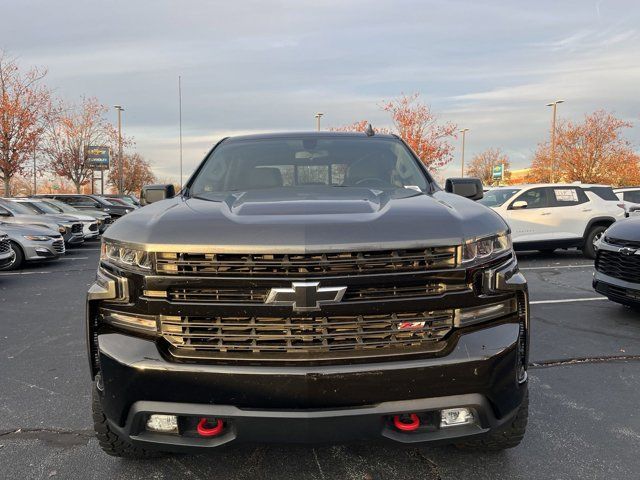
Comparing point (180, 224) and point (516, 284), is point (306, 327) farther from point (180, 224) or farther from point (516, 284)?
point (516, 284)

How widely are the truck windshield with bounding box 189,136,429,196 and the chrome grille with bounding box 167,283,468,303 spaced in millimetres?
1203

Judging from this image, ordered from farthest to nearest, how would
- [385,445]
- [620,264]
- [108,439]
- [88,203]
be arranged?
[88,203] → [620,264] → [108,439] → [385,445]

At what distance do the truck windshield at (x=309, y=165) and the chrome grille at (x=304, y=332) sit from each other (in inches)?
50.3

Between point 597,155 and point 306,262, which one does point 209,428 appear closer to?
point 306,262

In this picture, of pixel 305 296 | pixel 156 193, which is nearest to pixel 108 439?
pixel 305 296

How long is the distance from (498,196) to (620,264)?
25.3 ft

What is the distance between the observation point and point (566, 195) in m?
12.5

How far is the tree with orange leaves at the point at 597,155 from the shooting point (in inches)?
1592

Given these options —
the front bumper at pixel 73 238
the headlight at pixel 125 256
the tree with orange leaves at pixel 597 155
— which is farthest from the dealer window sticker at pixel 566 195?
the tree with orange leaves at pixel 597 155

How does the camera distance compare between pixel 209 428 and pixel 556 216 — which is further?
pixel 556 216

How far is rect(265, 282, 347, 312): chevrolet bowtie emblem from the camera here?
2092mm

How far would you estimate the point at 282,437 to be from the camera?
6.96 ft

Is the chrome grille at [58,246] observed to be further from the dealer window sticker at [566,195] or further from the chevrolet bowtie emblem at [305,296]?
the dealer window sticker at [566,195]

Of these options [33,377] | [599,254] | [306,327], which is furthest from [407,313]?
[599,254]
